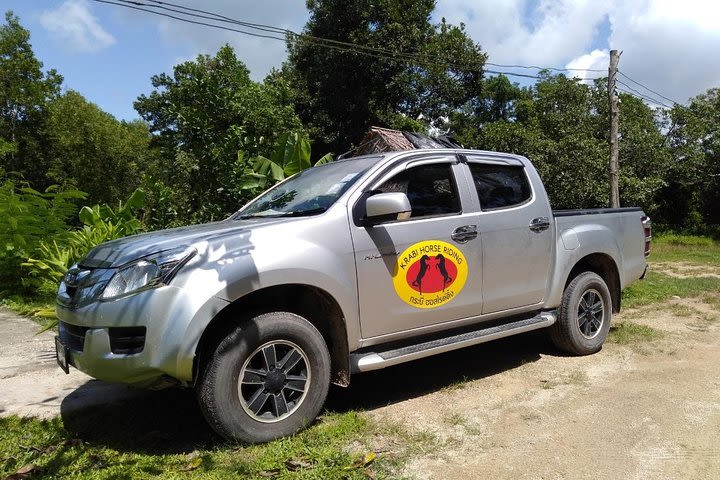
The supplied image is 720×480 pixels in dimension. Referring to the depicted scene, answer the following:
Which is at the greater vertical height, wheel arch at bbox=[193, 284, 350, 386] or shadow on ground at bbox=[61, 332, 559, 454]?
wheel arch at bbox=[193, 284, 350, 386]

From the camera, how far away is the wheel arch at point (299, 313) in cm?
331

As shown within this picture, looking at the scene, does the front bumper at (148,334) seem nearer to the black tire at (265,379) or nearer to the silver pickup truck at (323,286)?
the silver pickup truck at (323,286)

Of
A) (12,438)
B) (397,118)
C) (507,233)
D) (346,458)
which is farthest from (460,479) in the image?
(397,118)

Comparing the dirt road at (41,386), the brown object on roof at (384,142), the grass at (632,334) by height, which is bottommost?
the grass at (632,334)

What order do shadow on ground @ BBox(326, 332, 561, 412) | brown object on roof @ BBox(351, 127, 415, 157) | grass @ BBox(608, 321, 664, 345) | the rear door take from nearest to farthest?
shadow on ground @ BBox(326, 332, 561, 412) < the rear door < grass @ BBox(608, 321, 664, 345) < brown object on roof @ BBox(351, 127, 415, 157)

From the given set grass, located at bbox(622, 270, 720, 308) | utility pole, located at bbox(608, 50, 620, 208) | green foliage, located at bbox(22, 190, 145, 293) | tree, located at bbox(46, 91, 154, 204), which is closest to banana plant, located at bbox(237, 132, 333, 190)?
green foliage, located at bbox(22, 190, 145, 293)

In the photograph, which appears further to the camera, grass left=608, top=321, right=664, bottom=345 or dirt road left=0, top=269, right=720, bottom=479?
grass left=608, top=321, right=664, bottom=345

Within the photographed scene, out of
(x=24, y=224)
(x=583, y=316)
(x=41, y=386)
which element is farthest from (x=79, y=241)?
(x=583, y=316)

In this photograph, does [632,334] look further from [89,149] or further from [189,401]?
[89,149]

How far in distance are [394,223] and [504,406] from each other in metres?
1.56

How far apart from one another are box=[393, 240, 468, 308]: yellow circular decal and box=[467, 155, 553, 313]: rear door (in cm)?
33

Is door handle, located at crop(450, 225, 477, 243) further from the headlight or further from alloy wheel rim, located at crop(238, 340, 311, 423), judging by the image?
the headlight

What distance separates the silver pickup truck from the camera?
312cm

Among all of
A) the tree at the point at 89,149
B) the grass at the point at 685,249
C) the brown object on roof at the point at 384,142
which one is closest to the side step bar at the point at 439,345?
the brown object on roof at the point at 384,142
